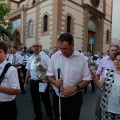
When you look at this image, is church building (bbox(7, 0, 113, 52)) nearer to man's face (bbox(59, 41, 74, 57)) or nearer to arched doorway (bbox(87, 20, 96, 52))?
arched doorway (bbox(87, 20, 96, 52))

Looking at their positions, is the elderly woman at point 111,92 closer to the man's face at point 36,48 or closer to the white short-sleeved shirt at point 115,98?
the white short-sleeved shirt at point 115,98

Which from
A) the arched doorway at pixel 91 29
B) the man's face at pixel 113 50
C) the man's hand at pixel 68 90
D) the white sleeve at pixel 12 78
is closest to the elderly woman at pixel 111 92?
the man's hand at pixel 68 90

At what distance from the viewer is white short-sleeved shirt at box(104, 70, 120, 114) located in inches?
122

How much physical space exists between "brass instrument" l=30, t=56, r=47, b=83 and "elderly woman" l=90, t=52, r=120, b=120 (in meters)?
1.64

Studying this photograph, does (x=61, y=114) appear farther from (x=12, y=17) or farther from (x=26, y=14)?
(x=12, y=17)

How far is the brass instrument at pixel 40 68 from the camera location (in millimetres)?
4663

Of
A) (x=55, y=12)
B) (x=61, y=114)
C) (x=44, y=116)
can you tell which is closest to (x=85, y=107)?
(x=44, y=116)

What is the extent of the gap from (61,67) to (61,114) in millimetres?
731

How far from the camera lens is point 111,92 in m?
3.13

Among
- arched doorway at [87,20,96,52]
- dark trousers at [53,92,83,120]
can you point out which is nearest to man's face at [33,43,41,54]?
dark trousers at [53,92,83,120]

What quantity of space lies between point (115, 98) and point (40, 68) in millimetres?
2139

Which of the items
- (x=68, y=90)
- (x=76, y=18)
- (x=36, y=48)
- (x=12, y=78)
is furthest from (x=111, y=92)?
(x=76, y=18)

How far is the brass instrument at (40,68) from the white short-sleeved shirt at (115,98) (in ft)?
5.82

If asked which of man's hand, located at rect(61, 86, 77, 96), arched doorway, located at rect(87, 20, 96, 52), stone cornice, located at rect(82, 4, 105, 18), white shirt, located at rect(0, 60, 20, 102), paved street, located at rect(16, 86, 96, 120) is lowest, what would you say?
paved street, located at rect(16, 86, 96, 120)
